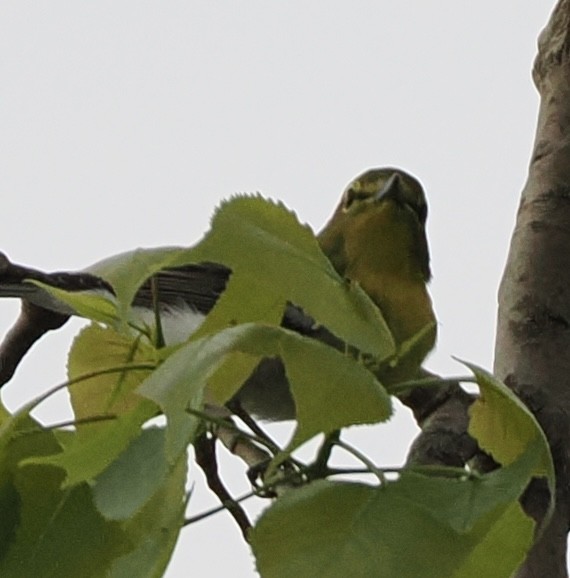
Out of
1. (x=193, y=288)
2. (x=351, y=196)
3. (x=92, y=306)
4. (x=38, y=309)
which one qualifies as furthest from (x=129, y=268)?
(x=351, y=196)

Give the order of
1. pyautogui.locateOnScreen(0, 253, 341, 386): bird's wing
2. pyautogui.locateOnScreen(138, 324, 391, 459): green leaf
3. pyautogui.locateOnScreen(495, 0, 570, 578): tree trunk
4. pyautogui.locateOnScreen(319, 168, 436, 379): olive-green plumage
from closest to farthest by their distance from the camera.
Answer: pyautogui.locateOnScreen(138, 324, 391, 459): green leaf, pyautogui.locateOnScreen(0, 253, 341, 386): bird's wing, pyautogui.locateOnScreen(495, 0, 570, 578): tree trunk, pyautogui.locateOnScreen(319, 168, 436, 379): olive-green plumage

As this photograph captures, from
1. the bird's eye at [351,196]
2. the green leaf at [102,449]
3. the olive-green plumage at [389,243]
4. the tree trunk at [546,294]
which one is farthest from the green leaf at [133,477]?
the bird's eye at [351,196]

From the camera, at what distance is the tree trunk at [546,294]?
1491 mm

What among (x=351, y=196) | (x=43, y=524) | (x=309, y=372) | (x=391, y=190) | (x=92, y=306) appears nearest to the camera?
(x=309, y=372)

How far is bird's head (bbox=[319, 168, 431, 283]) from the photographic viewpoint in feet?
9.86

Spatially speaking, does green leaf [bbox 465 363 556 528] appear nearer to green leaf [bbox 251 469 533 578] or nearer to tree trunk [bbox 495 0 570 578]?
green leaf [bbox 251 469 533 578]

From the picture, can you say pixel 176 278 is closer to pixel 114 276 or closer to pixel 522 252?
pixel 522 252

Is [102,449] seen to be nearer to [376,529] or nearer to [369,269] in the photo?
[376,529]

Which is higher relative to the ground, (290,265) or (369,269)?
(290,265)

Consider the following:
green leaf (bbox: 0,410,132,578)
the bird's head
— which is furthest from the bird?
green leaf (bbox: 0,410,132,578)

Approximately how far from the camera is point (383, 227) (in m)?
3.05

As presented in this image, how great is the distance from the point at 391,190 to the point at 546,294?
1.31 m

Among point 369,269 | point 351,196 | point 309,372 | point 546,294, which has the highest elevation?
point 309,372

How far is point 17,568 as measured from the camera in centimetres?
90
